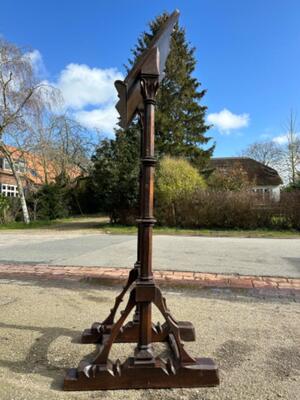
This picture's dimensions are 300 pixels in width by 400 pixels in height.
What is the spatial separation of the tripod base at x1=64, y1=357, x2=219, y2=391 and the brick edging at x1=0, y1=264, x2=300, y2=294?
2.94 m

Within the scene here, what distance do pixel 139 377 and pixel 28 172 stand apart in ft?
85.3

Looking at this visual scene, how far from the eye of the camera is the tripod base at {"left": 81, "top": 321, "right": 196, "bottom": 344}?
11.0 feet

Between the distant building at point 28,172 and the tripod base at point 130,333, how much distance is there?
20.6 m

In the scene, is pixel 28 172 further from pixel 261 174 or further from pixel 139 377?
pixel 139 377

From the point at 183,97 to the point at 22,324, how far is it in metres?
27.0

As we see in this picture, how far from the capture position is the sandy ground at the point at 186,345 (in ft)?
8.38

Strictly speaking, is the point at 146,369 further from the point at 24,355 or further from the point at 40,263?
the point at 40,263

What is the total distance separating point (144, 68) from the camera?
2.73 meters

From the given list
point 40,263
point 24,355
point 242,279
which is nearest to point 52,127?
point 40,263

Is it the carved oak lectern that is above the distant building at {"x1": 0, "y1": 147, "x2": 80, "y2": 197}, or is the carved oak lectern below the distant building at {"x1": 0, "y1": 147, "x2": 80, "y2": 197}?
below

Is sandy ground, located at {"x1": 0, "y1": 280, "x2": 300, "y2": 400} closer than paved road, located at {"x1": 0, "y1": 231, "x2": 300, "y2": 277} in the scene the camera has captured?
Yes

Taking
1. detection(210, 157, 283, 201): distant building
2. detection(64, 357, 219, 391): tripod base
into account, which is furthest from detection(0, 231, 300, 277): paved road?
detection(210, 157, 283, 201): distant building

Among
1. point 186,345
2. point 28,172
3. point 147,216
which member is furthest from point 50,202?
point 147,216

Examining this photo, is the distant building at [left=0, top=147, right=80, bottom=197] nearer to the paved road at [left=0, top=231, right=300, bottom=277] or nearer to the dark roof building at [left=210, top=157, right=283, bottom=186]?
the paved road at [left=0, top=231, right=300, bottom=277]
